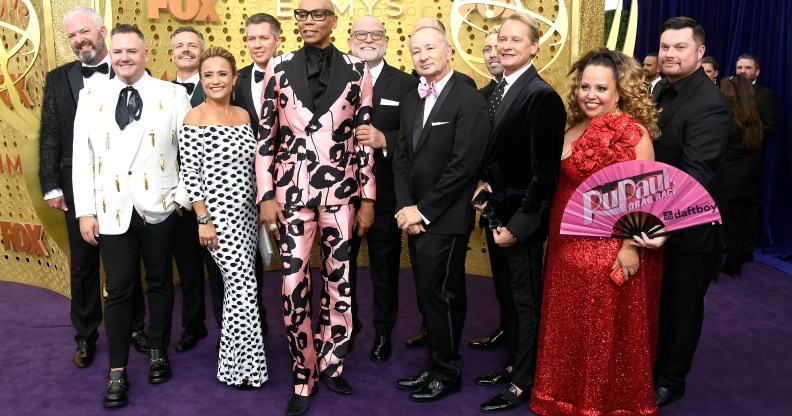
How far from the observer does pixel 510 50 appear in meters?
2.75

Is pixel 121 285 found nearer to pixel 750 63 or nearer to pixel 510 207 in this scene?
pixel 510 207

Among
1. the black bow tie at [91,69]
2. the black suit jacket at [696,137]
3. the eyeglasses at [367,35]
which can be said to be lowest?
the black suit jacket at [696,137]

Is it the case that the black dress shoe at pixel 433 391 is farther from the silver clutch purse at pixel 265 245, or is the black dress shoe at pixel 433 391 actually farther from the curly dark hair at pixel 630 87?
the curly dark hair at pixel 630 87

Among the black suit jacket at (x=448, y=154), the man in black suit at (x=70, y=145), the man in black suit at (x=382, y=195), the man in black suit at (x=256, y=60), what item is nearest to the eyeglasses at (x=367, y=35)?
the man in black suit at (x=382, y=195)

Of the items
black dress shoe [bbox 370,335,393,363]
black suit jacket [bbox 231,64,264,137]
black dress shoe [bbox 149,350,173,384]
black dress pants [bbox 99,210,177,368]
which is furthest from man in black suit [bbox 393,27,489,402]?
black dress shoe [bbox 149,350,173,384]

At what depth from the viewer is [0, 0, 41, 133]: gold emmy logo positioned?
438 centimetres

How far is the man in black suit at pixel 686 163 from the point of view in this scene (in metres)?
2.79

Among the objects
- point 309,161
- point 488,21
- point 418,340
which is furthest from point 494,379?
point 488,21

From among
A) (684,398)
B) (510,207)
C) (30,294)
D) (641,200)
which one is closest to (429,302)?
(510,207)

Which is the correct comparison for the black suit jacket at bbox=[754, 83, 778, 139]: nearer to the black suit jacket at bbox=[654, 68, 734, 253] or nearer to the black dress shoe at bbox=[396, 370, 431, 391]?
the black suit jacket at bbox=[654, 68, 734, 253]

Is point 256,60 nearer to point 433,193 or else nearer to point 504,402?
point 433,193

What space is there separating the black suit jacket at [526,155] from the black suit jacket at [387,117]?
68 centimetres

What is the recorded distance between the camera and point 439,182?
9.32 ft

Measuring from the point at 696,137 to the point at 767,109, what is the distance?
366 centimetres
